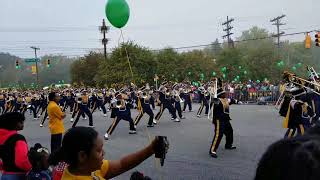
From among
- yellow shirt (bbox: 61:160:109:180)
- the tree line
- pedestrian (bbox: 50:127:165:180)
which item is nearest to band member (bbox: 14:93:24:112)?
the tree line

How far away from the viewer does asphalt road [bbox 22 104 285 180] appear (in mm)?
8086

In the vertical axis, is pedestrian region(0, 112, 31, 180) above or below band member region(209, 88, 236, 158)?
above

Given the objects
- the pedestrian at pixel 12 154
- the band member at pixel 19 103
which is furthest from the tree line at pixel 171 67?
the pedestrian at pixel 12 154

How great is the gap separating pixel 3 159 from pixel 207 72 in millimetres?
42947

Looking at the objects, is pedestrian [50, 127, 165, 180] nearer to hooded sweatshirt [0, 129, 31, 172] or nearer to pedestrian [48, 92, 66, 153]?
hooded sweatshirt [0, 129, 31, 172]

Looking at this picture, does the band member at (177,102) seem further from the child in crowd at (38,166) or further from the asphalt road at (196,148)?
the child in crowd at (38,166)

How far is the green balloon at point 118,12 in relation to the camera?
6.53m

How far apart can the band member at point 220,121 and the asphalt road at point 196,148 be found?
0.79 ft

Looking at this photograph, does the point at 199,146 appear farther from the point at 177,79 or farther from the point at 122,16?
the point at 177,79

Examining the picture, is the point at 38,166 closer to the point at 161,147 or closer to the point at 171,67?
the point at 161,147

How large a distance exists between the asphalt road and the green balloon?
6.07 ft

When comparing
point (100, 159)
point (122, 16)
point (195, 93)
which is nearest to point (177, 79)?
point (195, 93)

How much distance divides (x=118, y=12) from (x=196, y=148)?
209 inches

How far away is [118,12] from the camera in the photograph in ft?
21.5
